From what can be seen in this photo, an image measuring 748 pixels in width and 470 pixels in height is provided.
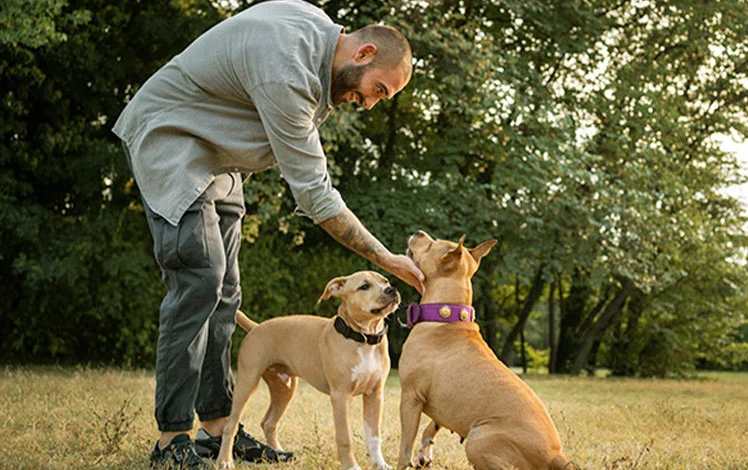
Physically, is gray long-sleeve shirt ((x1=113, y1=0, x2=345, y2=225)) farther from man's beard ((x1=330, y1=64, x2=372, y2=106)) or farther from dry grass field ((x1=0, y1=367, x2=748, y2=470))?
dry grass field ((x1=0, y1=367, x2=748, y2=470))

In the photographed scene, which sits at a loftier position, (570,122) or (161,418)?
(570,122)

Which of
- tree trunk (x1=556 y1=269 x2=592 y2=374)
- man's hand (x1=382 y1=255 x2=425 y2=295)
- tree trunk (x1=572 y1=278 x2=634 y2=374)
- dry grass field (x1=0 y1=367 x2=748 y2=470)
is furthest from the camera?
tree trunk (x1=556 y1=269 x2=592 y2=374)

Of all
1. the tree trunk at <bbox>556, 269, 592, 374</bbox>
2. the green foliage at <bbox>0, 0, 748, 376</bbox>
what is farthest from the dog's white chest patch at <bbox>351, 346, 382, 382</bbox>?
the tree trunk at <bbox>556, 269, 592, 374</bbox>

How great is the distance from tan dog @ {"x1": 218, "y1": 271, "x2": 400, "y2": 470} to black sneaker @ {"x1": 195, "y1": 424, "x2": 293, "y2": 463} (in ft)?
0.66

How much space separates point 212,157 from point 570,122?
9527 millimetres

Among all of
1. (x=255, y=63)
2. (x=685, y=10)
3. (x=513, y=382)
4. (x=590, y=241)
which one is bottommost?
(x=590, y=241)

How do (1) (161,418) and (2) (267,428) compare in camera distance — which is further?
(2) (267,428)

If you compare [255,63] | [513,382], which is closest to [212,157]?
[255,63]

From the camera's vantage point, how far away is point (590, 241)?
12.6 meters

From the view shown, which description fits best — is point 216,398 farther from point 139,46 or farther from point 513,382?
point 139,46

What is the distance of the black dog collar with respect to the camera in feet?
14.1

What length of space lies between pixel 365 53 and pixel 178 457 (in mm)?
2028

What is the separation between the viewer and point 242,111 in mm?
3836

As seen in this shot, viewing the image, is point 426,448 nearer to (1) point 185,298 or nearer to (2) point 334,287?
(2) point 334,287
